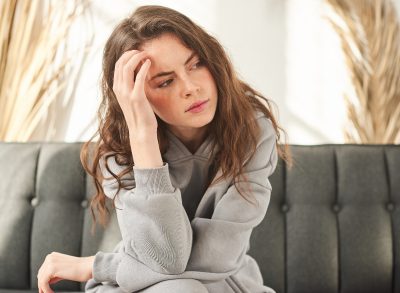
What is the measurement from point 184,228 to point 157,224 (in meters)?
0.06

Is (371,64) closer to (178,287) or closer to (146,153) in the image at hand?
(146,153)

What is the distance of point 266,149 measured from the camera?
1.35m

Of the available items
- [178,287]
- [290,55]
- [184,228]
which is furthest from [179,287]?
[290,55]

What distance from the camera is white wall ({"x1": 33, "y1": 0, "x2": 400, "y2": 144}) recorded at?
222cm

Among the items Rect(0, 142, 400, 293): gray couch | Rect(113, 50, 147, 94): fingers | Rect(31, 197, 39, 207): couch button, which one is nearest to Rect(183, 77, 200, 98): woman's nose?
Rect(113, 50, 147, 94): fingers

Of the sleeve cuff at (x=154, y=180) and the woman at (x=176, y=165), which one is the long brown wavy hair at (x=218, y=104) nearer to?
the woman at (x=176, y=165)

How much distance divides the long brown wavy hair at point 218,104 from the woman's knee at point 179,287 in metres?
0.24

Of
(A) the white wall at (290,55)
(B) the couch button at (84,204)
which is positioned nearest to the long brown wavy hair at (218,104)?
(B) the couch button at (84,204)

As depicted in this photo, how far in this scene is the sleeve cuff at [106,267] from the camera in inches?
50.8

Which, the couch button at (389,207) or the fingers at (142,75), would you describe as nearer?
the fingers at (142,75)

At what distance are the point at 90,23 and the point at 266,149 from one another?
4.03 feet

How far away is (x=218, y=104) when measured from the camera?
1354 mm

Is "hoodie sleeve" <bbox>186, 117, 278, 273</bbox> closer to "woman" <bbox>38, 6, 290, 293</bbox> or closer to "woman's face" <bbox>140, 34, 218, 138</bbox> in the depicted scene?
"woman" <bbox>38, 6, 290, 293</bbox>

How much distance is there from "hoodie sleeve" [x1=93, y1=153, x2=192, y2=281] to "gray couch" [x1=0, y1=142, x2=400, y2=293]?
Answer: 2.04 ft
